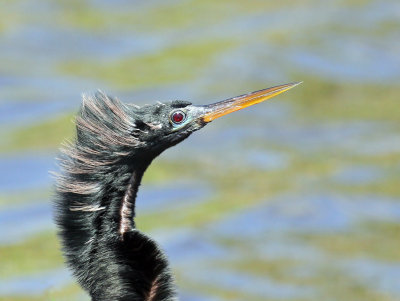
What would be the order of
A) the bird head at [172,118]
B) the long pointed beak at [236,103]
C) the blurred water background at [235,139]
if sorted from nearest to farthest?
the bird head at [172,118] < the long pointed beak at [236,103] < the blurred water background at [235,139]

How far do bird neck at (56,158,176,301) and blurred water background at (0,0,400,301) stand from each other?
4.39 m

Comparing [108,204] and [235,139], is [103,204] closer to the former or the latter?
[108,204]

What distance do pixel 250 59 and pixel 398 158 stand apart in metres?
3.73

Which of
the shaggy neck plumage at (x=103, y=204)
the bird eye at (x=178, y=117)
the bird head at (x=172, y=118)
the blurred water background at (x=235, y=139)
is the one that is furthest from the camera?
the blurred water background at (x=235, y=139)

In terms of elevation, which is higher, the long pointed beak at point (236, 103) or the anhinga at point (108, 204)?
the long pointed beak at point (236, 103)

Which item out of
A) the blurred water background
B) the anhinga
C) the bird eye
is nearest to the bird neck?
the anhinga

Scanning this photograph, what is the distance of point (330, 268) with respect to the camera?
503 inches

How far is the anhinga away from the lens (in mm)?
6816

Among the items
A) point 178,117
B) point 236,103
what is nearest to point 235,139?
point 236,103

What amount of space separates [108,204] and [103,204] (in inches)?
1.2

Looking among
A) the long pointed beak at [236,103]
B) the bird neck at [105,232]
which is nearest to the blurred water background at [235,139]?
the long pointed beak at [236,103]

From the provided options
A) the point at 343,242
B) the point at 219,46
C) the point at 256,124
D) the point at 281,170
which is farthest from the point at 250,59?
the point at 343,242

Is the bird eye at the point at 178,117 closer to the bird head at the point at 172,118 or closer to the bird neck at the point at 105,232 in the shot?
the bird head at the point at 172,118

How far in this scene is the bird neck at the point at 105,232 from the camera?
269 inches
